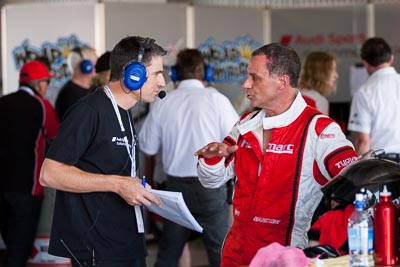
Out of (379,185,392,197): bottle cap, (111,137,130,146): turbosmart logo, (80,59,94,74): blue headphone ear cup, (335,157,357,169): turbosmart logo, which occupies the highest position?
(80,59,94,74): blue headphone ear cup

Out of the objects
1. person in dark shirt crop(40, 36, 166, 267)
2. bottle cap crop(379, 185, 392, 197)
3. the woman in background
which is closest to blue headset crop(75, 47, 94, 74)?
the woman in background

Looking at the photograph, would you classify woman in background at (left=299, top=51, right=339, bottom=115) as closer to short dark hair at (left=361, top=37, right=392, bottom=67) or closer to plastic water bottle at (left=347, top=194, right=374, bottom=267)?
short dark hair at (left=361, top=37, right=392, bottom=67)

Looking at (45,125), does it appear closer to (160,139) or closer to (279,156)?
(160,139)

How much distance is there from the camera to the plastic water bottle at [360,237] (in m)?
2.59

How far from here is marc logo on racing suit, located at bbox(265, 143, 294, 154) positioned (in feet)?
10.7

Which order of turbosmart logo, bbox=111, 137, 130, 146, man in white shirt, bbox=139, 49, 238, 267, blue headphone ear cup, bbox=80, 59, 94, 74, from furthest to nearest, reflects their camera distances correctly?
blue headphone ear cup, bbox=80, 59, 94, 74 → man in white shirt, bbox=139, 49, 238, 267 → turbosmart logo, bbox=111, 137, 130, 146

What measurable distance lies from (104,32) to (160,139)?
7.14ft

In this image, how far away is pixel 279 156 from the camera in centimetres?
329

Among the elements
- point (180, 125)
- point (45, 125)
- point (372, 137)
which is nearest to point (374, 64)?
point (372, 137)

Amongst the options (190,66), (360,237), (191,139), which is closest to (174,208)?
(360,237)

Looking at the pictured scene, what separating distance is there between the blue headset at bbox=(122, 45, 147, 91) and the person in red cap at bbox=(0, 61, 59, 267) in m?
2.57

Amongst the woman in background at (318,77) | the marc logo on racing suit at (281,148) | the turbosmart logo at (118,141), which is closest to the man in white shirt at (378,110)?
the woman in background at (318,77)

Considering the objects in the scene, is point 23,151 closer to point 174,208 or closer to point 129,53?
point 129,53

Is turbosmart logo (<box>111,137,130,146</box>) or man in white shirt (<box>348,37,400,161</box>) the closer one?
turbosmart logo (<box>111,137,130,146</box>)
